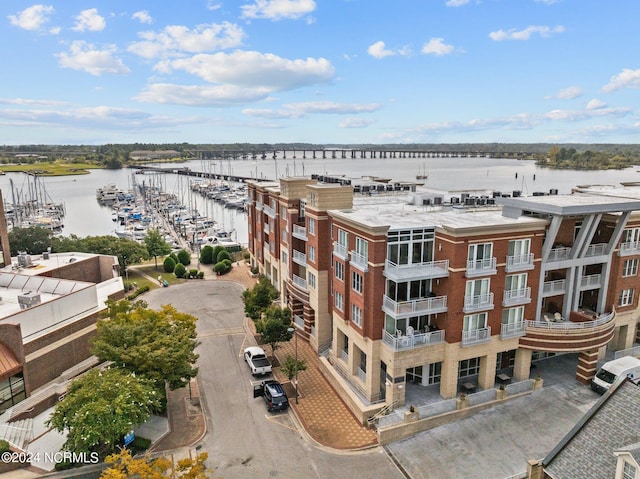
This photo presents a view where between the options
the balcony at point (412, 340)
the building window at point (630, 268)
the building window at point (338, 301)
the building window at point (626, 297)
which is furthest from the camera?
the building window at point (626, 297)

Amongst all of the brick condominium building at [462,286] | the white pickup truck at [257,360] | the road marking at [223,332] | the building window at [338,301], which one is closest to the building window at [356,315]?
the brick condominium building at [462,286]

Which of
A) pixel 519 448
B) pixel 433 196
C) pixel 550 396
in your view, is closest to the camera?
pixel 519 448

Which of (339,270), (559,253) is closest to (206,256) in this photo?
(339,270)

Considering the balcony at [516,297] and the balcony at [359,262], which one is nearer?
the balcony at [359,262]

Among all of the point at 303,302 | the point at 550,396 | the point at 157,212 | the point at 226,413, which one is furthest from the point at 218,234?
the point at 550,396

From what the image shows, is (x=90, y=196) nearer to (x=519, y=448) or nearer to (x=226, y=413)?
(x=226, y=413)

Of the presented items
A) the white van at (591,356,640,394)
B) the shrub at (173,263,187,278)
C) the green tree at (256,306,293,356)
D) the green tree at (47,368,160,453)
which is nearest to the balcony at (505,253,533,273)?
the white van at (591,356,640,394)

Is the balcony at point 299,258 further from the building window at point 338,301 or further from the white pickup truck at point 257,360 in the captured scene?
the white pickup truck at point 257,360
